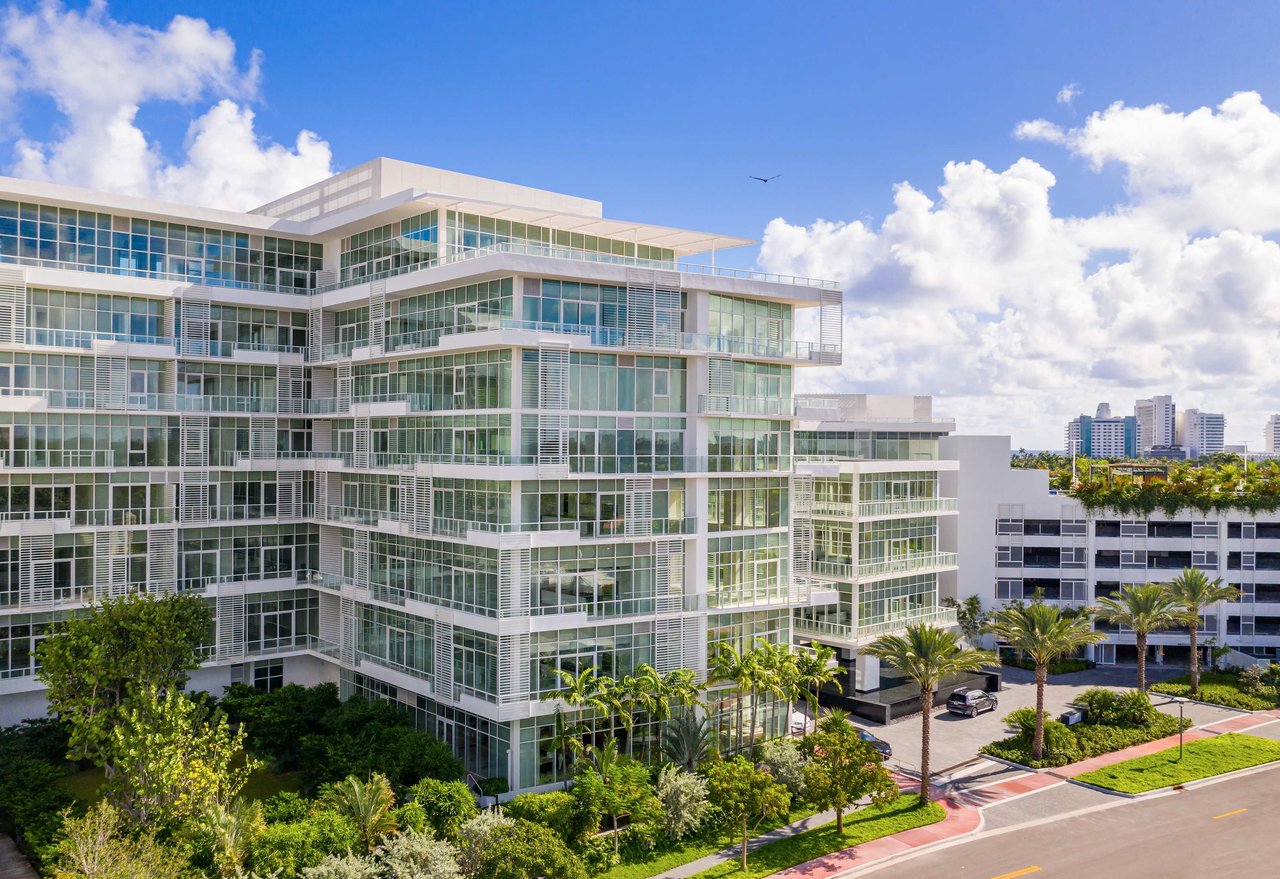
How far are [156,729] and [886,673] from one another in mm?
35853

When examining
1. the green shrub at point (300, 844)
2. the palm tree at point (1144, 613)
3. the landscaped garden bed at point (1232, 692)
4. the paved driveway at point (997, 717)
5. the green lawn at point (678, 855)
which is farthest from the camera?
the palm tree at point (1144, 613)

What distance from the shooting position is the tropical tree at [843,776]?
32372 millimetres

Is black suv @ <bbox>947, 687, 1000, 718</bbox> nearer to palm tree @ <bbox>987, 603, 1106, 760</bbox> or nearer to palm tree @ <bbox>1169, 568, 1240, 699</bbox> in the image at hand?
palm tree @ <bbox>987, 603, 1106, 760</bbox>

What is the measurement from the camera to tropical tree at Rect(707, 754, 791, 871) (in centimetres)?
3106

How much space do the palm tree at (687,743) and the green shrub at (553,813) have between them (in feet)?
19.3

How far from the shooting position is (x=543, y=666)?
36.3m

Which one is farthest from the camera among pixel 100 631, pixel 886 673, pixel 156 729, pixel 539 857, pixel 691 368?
pixel 886 673

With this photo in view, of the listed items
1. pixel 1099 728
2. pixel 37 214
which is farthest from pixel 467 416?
pixel 1099 728

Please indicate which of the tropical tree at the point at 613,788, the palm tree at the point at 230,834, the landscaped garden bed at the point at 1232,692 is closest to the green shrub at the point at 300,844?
the palm tree at the point at 230,834

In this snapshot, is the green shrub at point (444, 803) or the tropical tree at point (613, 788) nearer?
the green shrub at point (444, 803)

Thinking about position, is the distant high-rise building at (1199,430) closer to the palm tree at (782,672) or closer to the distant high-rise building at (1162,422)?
the distant high-rise building at (1162,422)

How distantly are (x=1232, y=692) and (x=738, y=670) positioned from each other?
3036cm

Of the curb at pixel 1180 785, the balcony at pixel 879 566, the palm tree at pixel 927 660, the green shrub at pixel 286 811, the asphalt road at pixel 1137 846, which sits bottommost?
the asphalt road at pixel 1137 846

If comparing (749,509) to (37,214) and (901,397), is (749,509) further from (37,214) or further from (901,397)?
(37,214)
